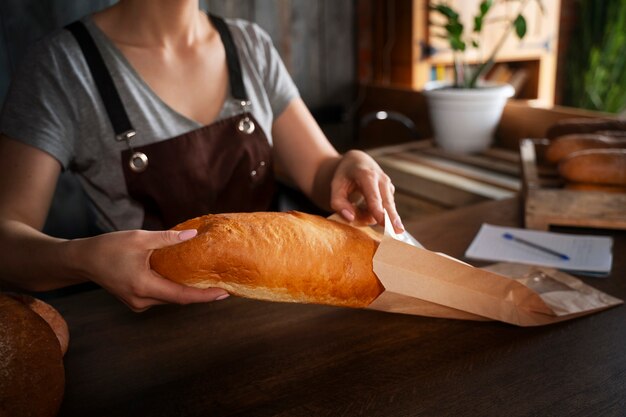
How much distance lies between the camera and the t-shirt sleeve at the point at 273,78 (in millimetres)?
1581

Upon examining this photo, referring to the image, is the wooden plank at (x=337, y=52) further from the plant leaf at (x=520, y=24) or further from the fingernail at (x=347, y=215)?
the fingernail at (x=347, y=215)

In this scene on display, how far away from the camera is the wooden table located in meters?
0.72

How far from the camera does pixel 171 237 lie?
0.73 meters

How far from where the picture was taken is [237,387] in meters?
0.76

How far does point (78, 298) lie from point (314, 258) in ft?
1.69

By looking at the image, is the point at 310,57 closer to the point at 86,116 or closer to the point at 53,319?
the point at 86,116

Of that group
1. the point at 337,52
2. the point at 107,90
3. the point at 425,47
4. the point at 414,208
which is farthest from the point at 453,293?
the point at 337,52

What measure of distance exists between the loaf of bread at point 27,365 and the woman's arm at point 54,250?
0.12 m

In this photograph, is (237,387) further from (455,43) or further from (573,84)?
(573,84)

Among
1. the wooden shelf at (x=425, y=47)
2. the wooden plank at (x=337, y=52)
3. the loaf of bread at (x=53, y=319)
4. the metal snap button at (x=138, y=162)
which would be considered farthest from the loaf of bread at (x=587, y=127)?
the wooden plank at (x=337, y=52)

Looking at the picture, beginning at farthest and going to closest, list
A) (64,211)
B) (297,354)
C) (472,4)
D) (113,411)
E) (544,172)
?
A: (472,4) → (64,211) → (544,172) → (297,354) → (113,411)

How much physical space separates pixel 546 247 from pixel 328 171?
0.54 metres

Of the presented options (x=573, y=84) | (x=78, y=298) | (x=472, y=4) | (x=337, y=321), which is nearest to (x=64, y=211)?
(x=78, y=298)

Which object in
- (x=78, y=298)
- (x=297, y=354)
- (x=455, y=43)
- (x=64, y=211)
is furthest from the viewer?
(x=455, y=43)
